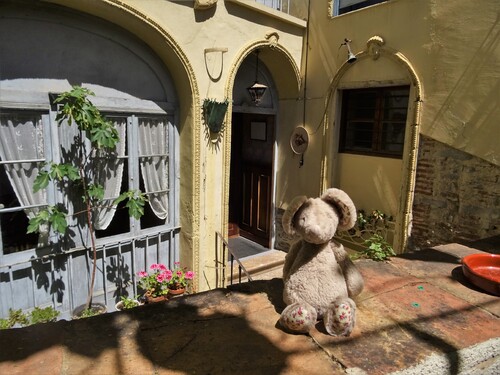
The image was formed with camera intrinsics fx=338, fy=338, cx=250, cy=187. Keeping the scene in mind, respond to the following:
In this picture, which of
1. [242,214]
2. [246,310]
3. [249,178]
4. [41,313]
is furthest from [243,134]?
[246,310]

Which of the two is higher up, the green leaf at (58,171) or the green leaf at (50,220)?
the green leaf at (58,171)

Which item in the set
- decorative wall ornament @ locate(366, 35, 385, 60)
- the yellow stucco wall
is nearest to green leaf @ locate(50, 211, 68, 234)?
the yellow stucco wall

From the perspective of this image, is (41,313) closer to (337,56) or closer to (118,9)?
(118,9)

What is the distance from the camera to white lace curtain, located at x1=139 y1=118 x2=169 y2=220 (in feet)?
17.6

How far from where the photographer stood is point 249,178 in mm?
8422

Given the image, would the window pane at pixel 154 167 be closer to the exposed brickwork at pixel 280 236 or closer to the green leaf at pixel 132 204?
the green leaf at pixel 132 204

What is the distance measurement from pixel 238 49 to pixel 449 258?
452 cm

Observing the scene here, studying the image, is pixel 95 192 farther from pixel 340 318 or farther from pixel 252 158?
pixel 252 158

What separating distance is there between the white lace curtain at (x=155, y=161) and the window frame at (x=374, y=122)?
330 centimetres

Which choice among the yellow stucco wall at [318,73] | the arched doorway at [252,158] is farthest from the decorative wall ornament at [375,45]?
the arched doorway at [252,158]

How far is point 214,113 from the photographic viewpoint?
17.9 feet

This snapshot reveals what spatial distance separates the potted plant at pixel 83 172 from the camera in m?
4.11

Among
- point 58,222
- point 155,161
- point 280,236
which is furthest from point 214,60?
point 280,236

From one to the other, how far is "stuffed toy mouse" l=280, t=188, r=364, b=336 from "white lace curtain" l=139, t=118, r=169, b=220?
12.9 feet
